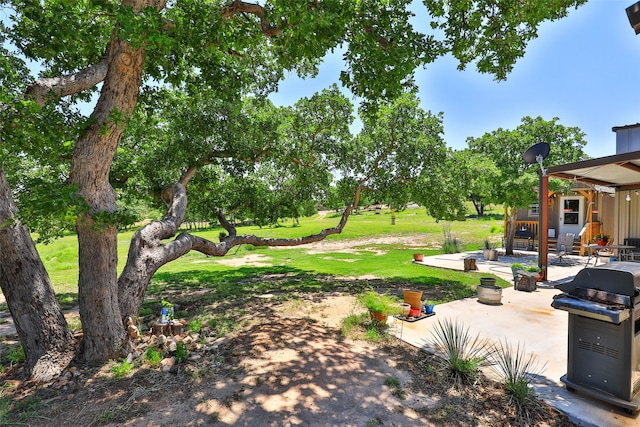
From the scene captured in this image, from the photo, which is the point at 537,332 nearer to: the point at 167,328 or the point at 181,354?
the point at 181,354

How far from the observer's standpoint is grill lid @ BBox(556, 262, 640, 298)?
9.85ft

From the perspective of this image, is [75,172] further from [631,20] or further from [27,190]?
[631,20]

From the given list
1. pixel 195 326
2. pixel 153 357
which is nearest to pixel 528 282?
pixel 195 326

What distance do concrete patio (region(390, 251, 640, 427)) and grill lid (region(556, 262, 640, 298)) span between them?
121 cm

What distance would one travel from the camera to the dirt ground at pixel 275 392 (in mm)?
3084

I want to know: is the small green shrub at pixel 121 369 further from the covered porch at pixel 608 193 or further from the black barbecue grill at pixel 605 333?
the covered porch at pixel 608 193

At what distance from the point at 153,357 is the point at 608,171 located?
12.3 metres

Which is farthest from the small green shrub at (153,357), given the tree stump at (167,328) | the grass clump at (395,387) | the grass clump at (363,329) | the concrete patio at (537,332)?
the concrete patio at (537,332)

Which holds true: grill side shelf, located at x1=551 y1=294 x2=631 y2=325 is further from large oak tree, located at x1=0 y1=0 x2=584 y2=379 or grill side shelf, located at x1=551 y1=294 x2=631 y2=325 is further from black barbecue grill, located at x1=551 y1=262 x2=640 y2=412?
large oak tree, located at x1=0 y1=0 x2=584 y2=379

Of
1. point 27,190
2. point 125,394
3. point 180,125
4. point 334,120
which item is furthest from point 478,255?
point 27,190

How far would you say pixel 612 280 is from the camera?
10.3 feet

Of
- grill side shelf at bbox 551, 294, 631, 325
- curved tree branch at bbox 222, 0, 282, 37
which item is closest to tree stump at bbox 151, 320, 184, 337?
curved tree branch at bbox 222, 0, 282, 37

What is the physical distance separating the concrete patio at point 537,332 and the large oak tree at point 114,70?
4454 millimetres

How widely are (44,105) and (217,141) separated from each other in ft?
15.4
